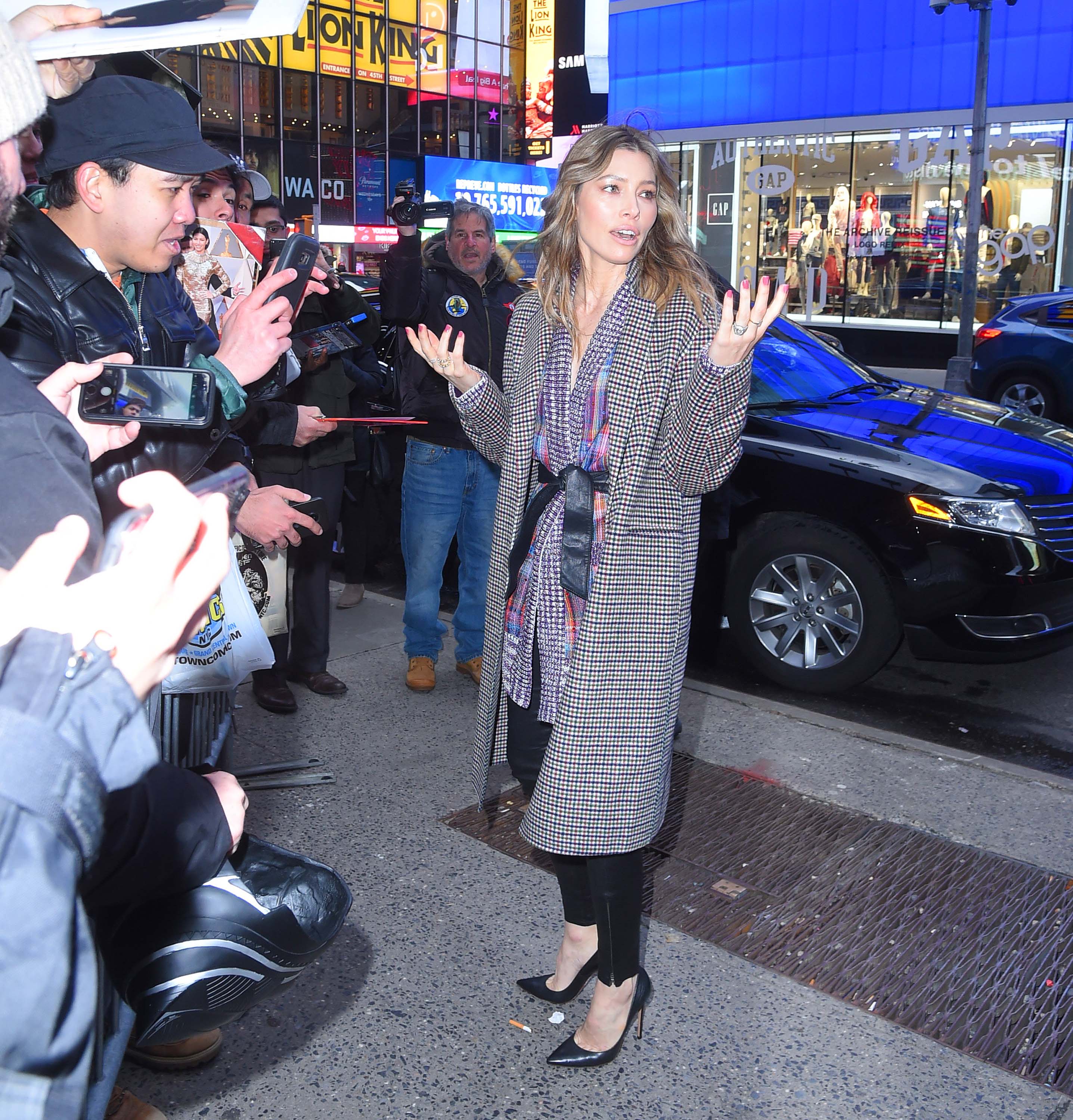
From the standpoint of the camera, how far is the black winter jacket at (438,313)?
5.25m

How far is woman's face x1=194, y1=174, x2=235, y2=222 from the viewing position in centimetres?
446

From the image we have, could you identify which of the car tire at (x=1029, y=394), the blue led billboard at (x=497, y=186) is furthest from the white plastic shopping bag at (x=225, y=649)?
the blue led billboard at (x=497, y=186)

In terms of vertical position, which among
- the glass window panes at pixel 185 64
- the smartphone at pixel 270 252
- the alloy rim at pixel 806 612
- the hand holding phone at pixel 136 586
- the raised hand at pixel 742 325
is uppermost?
the glass window panes at pixel 185 64

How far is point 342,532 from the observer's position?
7.15m

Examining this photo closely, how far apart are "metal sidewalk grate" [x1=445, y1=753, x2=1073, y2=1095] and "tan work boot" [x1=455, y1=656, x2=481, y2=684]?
1.14 m

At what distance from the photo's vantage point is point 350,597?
6.73 meters

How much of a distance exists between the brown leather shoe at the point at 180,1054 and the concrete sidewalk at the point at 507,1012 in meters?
0.03

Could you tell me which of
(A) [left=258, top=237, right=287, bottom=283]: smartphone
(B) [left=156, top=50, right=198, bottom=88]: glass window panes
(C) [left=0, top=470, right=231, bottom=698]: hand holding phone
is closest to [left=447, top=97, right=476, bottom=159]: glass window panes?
(B) [left=156, top=50, right=198, bottom=88]: glass window panes

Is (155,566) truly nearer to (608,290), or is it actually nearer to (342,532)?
(608,290)

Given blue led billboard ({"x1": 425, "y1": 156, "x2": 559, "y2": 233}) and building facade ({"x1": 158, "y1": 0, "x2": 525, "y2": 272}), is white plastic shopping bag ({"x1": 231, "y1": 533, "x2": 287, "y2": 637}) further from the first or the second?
blue led billboard ({"x1": 425, "y1": 156, "x2": 559, "y2": 233})

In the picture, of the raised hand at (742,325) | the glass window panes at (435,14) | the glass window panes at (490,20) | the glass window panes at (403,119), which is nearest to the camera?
the raised hand at (742,325)

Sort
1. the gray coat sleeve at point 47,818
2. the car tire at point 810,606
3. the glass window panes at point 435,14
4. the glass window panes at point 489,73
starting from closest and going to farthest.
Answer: the gray coat sleeve at point 47,818 → the car tire at point 810,606 → the glass window panes at point 435,14 → the glass window panes at point 489,73

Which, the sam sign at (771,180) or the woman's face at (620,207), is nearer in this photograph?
the woman's face at (620,207)

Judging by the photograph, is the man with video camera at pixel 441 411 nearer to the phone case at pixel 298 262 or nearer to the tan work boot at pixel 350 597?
the tan work boot at pixel 350 597
